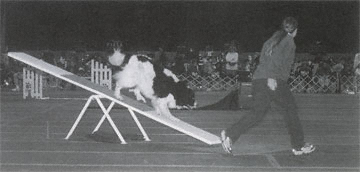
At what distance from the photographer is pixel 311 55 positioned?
76.4ft

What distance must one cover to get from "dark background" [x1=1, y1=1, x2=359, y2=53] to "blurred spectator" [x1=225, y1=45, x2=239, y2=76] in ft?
11.6

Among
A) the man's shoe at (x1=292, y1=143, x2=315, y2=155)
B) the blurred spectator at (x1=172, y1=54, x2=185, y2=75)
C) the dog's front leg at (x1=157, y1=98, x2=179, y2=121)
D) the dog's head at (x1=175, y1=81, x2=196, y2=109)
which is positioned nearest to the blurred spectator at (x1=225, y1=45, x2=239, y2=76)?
the blurred spectator at (x1=172, y1=54, x2=185, y2=75)

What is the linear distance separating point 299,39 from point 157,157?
18514mm

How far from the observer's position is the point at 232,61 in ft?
68.0

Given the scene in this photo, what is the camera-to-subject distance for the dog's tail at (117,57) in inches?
364

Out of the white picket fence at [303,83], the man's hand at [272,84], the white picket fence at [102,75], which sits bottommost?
the white picket fence at [303,83]

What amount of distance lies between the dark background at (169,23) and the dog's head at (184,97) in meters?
11.0

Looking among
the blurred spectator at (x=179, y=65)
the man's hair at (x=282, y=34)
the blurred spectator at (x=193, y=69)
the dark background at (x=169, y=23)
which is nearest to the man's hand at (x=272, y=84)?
the man's hair at (x=282, y=34)

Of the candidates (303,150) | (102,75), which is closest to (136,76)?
(303,150)

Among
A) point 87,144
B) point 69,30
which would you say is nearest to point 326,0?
point 69,30

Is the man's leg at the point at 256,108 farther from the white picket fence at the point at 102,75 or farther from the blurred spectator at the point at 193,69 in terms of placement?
the blurred spectator at the point at 193,69

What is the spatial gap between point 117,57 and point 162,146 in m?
1.94

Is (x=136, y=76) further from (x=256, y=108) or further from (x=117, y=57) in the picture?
(x=256, y=108)

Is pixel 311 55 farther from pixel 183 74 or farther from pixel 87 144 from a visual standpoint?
pixel 87 144
